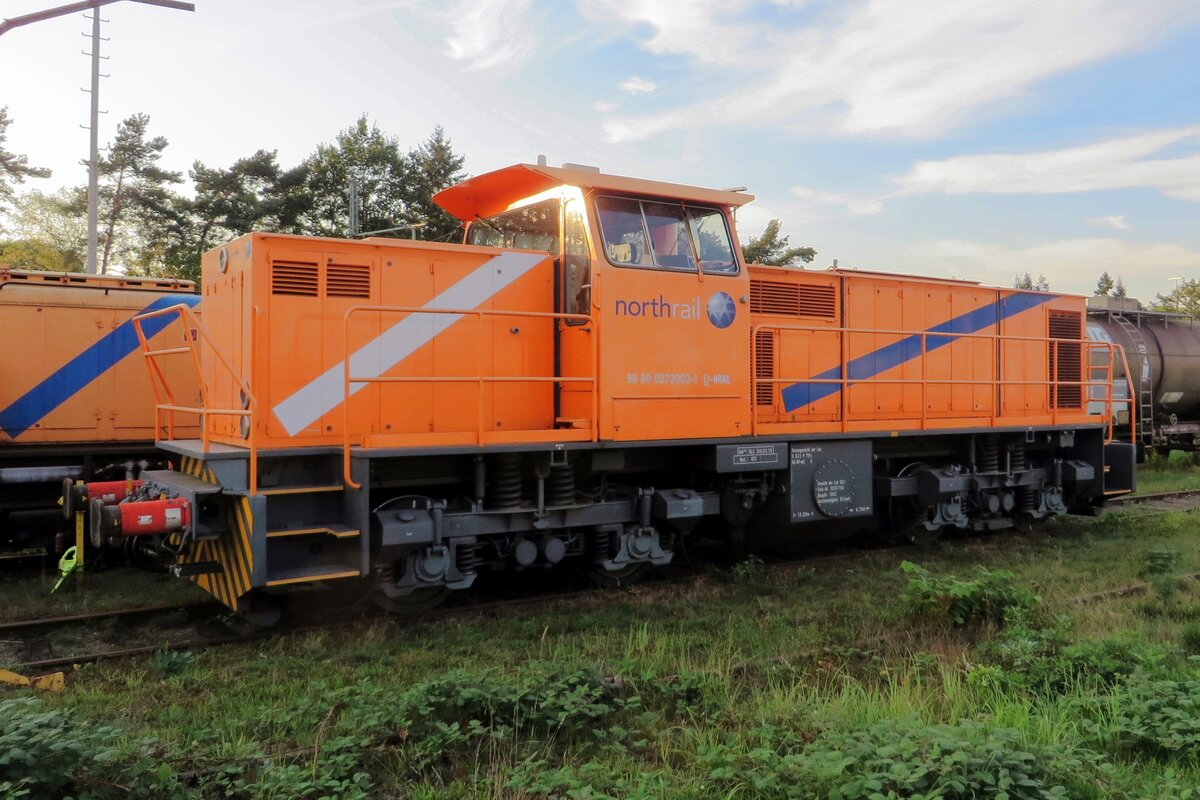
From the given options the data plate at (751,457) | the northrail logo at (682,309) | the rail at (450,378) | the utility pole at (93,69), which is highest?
the utility pole at (93,69)

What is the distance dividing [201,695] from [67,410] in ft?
19.8

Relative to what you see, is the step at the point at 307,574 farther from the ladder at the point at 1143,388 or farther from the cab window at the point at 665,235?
the ladder at the point at 1143,388

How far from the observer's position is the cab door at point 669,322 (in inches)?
284

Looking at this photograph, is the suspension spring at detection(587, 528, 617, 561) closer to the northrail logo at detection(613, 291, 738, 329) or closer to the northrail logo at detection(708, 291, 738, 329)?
the northrail logo at detection(613, 291, 738, 329)

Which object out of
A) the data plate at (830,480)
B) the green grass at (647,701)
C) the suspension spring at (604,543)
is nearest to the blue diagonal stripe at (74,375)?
the green grass at (647,701)

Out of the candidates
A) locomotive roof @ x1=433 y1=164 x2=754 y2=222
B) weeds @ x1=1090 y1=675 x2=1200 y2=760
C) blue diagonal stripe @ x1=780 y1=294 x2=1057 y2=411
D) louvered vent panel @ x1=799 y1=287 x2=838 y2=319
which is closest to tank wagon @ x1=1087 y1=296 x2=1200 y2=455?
blue diagonal stripe @ x1=780 y1=294 x2=1057 y2=411

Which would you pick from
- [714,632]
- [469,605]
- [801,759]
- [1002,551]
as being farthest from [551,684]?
[1002,551]

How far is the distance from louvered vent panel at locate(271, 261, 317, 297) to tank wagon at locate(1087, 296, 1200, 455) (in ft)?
51.2

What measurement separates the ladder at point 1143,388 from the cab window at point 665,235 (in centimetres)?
1340

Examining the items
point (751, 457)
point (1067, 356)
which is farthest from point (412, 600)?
point (1067, 356)

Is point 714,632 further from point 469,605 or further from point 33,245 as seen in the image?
point 33,245

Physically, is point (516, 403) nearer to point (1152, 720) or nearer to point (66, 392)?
point (1152, 720)

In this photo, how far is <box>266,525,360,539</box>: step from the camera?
240 inches

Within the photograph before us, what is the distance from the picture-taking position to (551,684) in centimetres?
483
